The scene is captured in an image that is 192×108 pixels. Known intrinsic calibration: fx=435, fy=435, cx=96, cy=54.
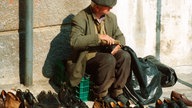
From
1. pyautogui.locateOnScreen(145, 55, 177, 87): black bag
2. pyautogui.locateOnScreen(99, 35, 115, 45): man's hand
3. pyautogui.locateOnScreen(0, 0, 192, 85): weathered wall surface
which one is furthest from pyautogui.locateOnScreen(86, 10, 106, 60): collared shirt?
pyautogui.locateOnScreen(145, 55, 177, 87): black bag

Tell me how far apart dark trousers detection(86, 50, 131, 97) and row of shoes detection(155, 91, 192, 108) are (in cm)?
61

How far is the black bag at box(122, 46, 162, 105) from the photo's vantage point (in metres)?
6.36

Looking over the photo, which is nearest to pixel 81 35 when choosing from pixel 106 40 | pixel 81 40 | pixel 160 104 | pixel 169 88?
pixel 81 40

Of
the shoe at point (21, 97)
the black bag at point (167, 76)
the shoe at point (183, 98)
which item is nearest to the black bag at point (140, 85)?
the shoe at point (183, 98)

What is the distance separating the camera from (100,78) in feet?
20.1

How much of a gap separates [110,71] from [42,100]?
102 cm

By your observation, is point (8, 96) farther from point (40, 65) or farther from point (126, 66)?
point (126, 66)

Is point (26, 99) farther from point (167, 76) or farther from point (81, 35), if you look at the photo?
point (167, 76)

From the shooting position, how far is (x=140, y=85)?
6453 millimetres

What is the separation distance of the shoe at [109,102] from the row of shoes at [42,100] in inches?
11.6

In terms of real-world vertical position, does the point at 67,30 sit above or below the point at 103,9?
below

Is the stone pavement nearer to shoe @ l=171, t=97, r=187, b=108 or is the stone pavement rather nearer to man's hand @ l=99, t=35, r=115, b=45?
shoe @ l=171, t=97, r=187, b=108

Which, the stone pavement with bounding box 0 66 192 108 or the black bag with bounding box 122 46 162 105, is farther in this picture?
the stone pavement with bounding box 0 66 192 108

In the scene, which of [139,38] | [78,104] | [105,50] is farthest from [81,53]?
[139,38]
